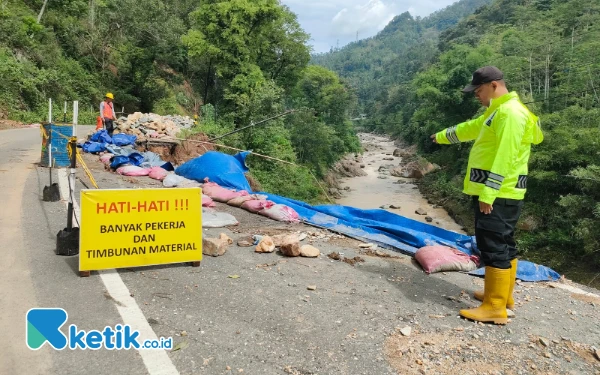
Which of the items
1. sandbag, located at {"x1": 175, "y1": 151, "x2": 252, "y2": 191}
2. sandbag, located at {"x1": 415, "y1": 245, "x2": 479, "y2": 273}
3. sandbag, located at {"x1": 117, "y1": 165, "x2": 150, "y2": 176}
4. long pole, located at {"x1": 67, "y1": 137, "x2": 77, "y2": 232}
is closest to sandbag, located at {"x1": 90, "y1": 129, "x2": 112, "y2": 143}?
sandbag, located at {"x1": 117, "y1": 165, "x2": 150, "y2": 176}

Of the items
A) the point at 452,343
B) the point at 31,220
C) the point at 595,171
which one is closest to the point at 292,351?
the point at 452,343

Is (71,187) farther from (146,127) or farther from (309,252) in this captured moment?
(146,127)

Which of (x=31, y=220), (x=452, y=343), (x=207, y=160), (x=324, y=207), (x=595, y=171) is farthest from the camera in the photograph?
(x=595, y=171)

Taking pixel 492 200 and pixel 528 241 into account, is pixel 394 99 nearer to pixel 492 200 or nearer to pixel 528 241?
pixel 528 241

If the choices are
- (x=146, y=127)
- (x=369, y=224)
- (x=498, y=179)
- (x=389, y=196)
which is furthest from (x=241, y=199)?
(x=389, y=196)

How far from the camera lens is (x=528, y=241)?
14.3 metres

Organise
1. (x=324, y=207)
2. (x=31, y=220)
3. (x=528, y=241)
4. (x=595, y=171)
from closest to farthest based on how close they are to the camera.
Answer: (x=31, y=220) < (x=324, y=207) < (x=595, y=171) < (x=528, y=241)

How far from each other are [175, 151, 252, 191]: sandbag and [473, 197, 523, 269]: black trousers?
624 centimetres

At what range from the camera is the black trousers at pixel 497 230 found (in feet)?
11.6

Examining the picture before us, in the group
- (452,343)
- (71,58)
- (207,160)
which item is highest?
(71,58)

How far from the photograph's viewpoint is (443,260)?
4832 mm

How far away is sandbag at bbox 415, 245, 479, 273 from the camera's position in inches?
189

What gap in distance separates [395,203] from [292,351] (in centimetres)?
2348

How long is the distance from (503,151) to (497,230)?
2.23ft
